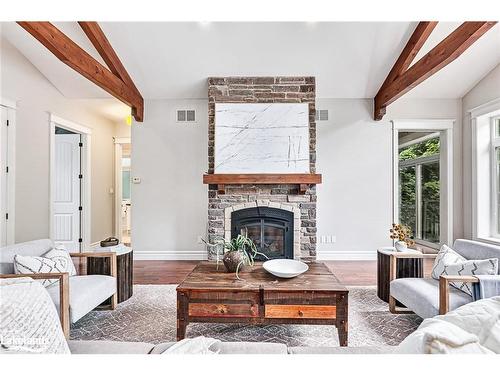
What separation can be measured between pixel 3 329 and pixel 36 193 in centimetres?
402

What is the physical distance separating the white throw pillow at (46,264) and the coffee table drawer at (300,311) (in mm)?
1701

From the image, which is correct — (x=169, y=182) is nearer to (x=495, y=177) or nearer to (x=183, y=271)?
(x=183, y=271)

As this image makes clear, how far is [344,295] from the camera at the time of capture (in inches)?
85.0

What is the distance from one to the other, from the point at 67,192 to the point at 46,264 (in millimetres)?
3481

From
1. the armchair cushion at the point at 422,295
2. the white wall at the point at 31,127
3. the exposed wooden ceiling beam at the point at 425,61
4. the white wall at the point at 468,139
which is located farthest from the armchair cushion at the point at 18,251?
the white wall at the point at 468,139

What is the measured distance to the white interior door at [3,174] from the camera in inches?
147

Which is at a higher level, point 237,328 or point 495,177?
point 495,177

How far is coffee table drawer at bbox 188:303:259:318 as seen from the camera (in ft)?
7.16

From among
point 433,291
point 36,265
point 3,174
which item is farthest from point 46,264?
point 433,291

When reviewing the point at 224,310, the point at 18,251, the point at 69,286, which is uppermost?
the point at 18,251

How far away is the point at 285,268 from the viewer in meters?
2.61

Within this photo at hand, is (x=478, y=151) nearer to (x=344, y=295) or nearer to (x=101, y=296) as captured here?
(x=344, y=295)
